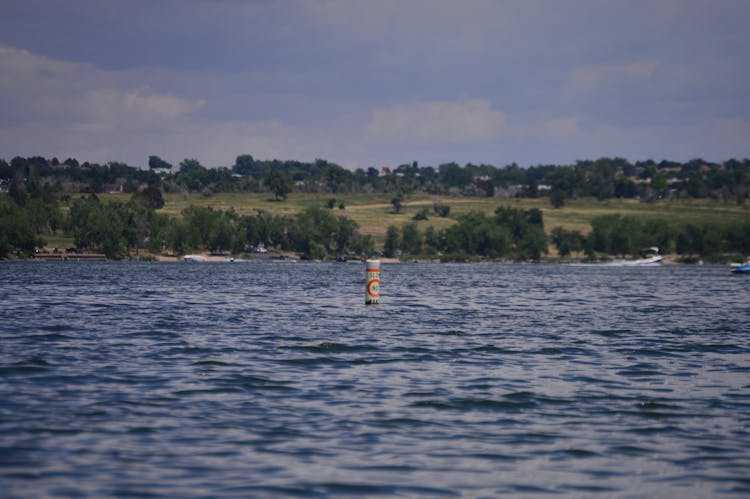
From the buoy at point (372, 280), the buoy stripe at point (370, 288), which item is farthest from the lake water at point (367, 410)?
the buoy stripe at point (370, 288)

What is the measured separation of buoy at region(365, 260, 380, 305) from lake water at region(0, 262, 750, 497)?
28.6ft

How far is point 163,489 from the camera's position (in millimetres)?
14000

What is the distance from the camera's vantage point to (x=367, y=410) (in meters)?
20.2

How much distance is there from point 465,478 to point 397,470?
1122mm

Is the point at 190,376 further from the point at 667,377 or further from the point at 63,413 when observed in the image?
the point at 667,377

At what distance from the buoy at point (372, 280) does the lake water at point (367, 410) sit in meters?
8.70

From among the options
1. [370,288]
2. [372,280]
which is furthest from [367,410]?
[370,288]

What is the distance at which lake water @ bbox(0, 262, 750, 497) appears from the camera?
14.9 metres

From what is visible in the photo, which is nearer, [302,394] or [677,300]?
[302,394]

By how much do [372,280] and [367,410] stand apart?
30.8 m

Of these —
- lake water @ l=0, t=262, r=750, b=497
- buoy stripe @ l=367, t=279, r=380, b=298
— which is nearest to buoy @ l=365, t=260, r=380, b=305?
buoy stripe @ l=367, t=279, r=380, b=298

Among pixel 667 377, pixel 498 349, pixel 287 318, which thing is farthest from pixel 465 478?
pixel 287 318

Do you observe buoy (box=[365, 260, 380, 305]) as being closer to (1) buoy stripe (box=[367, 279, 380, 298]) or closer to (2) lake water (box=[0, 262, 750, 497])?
(1) buoy stripe (box=[367, 279, 380, 298])

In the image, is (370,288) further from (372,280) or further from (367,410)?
(367,410)
